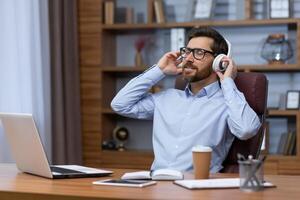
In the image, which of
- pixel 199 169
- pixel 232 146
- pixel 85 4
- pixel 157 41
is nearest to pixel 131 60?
pixel 157 41

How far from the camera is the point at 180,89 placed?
290 centimetres

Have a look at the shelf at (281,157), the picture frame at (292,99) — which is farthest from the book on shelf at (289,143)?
the picture frame at (292,99)

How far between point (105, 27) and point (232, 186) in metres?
2.86

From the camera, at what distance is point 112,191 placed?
5.82 feet

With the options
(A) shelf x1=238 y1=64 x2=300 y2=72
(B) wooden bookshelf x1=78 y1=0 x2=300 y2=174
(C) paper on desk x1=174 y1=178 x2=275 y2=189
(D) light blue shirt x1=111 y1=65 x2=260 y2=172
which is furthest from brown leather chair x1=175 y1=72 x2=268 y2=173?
(B) wooden bookshelf x1=78 y1=0 x2=300 y2=174

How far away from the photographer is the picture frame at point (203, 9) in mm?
4414

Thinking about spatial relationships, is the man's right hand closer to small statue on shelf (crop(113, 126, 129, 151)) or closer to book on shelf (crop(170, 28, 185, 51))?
book on shelf (crop(170, 28, 185, 51))

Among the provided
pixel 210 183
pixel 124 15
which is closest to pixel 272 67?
pixel 124 15

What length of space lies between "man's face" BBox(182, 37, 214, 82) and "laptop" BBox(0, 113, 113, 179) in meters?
0.71

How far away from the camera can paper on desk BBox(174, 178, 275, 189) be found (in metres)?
1.83

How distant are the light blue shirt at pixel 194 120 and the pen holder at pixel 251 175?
689mm

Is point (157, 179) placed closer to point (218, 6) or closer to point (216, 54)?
point (216, 54)

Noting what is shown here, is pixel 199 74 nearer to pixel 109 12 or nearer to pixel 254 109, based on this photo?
pixel 254 109

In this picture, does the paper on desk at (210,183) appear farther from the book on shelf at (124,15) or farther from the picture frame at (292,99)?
the book on shelf at (124,15)
